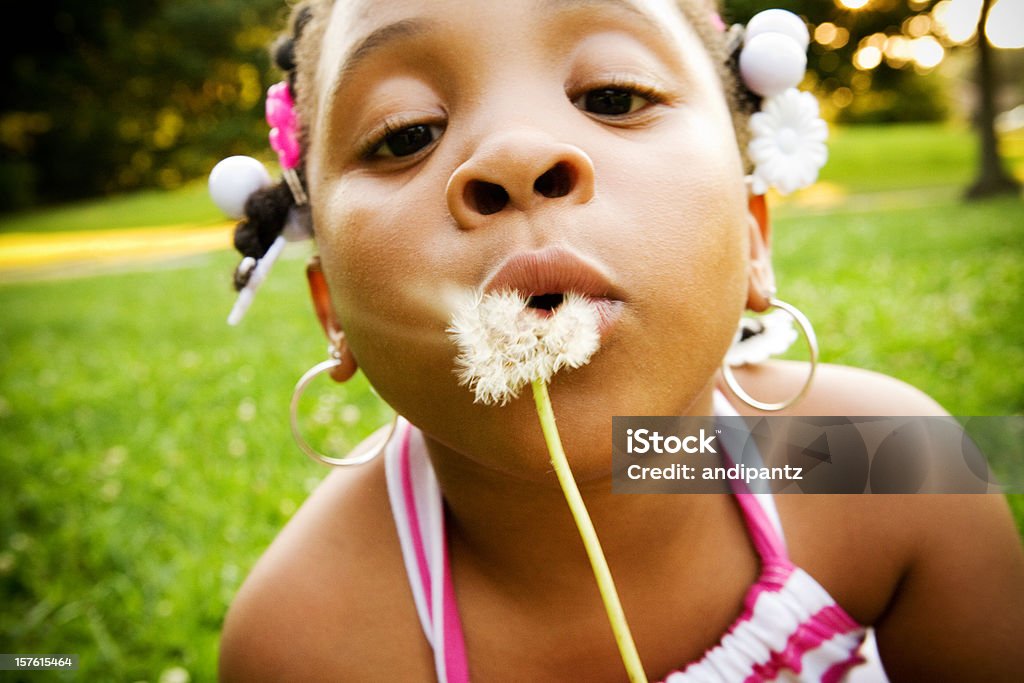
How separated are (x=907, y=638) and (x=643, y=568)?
512mm

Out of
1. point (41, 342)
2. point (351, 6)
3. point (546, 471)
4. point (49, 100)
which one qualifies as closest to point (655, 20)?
point (351, 6)

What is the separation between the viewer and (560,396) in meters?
0.90

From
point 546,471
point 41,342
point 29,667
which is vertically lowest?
point 41,342

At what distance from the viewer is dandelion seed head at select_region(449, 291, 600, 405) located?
829 mm

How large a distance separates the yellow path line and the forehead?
32.9 feet

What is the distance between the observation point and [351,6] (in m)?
1.11

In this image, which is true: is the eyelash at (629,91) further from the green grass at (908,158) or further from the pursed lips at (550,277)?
the green grass at (908,158)

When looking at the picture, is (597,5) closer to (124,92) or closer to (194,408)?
(194,408)

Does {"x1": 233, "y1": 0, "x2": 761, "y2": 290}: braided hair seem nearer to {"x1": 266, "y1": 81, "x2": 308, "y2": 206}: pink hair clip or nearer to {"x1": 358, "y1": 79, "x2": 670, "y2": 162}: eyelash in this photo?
{"x1": 266, "y1": 81, "x2": 308, "y2": 206}: pink hair clip

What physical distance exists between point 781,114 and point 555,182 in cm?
64

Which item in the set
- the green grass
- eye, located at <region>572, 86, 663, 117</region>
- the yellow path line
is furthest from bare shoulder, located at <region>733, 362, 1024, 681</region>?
the green grass

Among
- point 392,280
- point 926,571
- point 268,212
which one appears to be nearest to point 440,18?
point 392,280

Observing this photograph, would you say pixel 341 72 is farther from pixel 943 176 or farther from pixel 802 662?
pixel 943 176

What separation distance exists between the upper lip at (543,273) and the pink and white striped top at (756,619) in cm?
61
